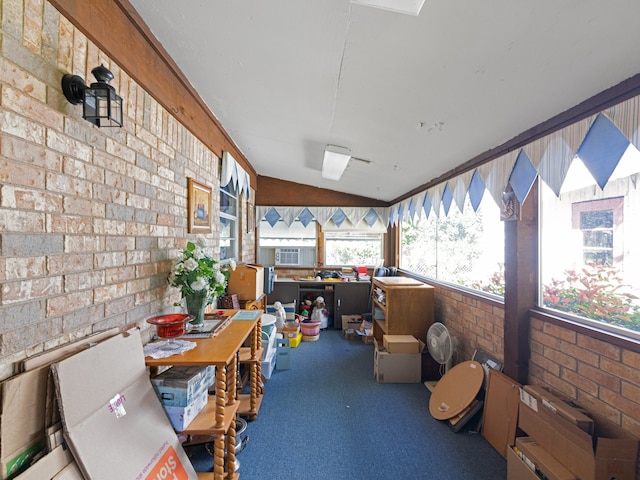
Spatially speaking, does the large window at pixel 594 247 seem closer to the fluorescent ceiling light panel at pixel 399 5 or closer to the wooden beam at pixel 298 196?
the fluorescent ceiling light panel at pixel 399 5

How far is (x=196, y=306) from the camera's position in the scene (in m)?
1.85

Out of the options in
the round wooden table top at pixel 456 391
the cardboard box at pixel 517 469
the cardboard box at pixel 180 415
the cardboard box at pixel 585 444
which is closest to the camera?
the cardboard box at pixel 585 444

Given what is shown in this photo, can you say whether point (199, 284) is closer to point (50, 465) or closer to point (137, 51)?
point (50, 465)

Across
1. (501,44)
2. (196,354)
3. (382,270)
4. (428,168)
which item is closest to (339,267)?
(382,270)

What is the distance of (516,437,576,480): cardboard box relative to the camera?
4.81 ft

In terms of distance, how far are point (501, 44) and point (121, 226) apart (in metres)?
1.95

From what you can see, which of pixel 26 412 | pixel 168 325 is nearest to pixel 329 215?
pixel 168 325

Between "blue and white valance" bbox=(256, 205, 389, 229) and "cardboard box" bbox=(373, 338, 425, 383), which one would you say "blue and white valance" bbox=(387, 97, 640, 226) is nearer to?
"cardboard box" bbox=(373, 338, 425, 383)

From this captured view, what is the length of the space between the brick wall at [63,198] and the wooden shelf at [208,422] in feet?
2.05

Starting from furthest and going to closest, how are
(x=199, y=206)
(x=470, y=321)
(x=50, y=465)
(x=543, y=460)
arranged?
(x=470, y=321) < (x=199, y=206) < (x=543, y=460) < (x=50, y=465)

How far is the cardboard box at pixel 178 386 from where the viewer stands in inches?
57.4

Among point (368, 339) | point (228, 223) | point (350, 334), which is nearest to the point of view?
point (228, 223)

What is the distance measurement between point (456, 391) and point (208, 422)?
202cm

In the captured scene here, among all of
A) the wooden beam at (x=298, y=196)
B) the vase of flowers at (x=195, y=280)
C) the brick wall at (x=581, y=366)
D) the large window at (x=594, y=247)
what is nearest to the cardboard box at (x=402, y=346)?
the brick wall at (x=581, y=366)
